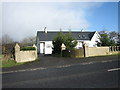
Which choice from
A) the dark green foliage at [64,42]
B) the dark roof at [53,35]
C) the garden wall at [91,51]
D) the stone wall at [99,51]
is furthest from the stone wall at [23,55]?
the dark roof at [53,35]

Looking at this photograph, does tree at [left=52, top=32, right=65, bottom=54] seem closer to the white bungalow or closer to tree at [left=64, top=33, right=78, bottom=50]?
tree at [left=64, top=33, right=78, bottom=50]

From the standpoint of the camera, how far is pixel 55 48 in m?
41.4

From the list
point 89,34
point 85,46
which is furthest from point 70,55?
point 89,34

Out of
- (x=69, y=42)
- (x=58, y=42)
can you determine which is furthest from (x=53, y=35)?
(x=69, y=42)

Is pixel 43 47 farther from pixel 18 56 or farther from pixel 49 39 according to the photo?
pixel 18 56

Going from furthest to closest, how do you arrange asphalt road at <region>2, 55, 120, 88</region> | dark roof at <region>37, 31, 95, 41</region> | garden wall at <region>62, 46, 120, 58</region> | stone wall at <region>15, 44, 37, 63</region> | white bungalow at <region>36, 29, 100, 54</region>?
dark roof at <region>37, 31, 95, 41</region>, white bungalow at <region>36, 29, 100, 54</region>, garden wall at <region>62, 46, 120, 58</region>, stone wall at <region>15, 44, 37, 63</region>, asphalt road at <region>2, 55, 120, 88</region>

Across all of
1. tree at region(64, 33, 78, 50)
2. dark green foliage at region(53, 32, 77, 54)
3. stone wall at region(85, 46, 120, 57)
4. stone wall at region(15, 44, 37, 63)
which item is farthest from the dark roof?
stone wall at region(15, 44, 37, 63)

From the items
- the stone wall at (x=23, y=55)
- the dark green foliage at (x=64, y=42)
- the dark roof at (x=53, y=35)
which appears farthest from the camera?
the dark roof at (x=53, y=35)

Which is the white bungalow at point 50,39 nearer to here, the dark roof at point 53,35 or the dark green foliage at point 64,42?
the dark roof at point 53,35

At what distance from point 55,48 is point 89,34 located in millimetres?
31616

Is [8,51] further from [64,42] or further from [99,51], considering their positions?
[64,42]

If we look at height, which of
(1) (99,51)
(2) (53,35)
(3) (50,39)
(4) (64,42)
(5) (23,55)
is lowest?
(5) (23,55)

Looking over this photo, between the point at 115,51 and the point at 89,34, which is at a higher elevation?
the point at 89,34

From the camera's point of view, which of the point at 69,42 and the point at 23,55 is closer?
the point at 23,55
